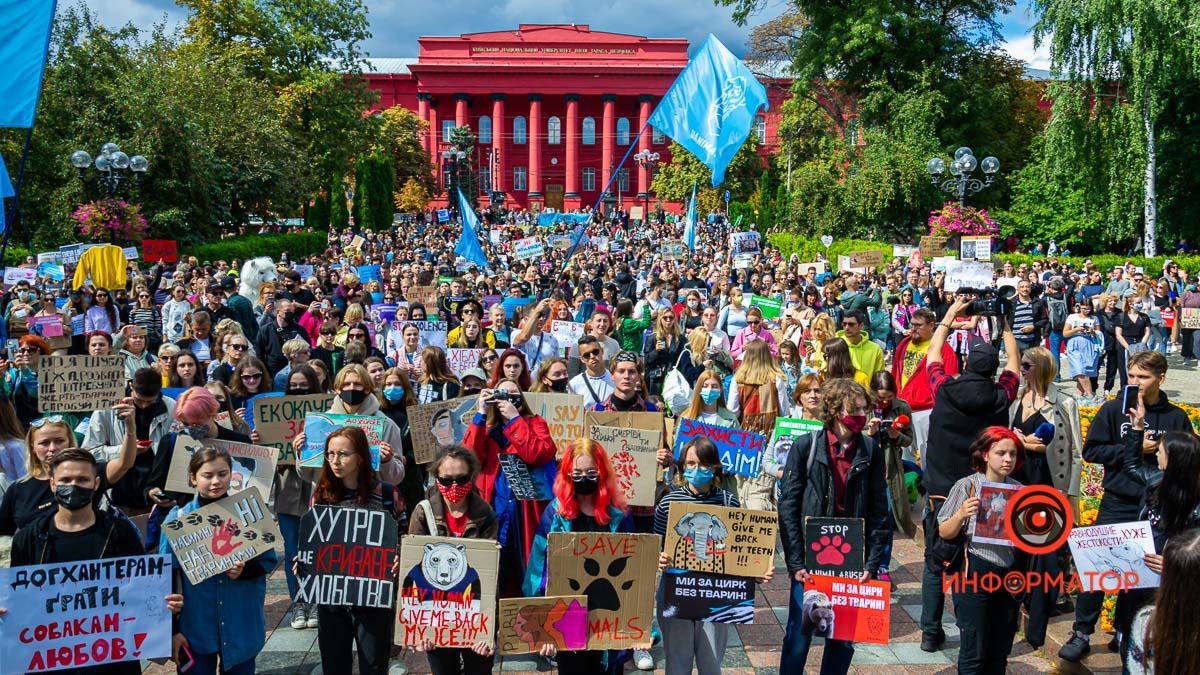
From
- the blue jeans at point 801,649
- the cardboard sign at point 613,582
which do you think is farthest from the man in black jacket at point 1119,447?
the cardboard sign at point 613,582

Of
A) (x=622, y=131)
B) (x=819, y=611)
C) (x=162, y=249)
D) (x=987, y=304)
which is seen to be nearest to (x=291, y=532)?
(x=819, y=611)

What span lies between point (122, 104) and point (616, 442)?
28455 mm

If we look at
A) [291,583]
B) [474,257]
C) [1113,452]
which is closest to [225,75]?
[474,257]

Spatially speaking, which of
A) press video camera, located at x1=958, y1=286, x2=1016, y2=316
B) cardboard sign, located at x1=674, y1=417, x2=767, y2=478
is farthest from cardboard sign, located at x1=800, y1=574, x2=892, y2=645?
press video camera, located at x1=958, y1=286, x2=1016, y2=316

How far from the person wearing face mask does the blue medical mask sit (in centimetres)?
108

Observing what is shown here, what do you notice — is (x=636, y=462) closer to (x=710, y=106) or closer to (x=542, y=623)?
(x=542, y=623)

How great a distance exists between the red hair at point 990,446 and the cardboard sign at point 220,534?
3651 millimetres

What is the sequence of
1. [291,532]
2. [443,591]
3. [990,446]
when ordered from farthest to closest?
[291,532] → [990,446] → [443,591]

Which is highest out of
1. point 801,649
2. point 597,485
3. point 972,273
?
point 972,273

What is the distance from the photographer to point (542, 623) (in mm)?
5082

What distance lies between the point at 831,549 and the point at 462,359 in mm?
5424

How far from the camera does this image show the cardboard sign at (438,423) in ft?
24.5

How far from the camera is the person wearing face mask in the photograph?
5.23 metres

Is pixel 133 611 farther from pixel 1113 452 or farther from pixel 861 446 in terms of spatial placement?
pixel 1113 452
